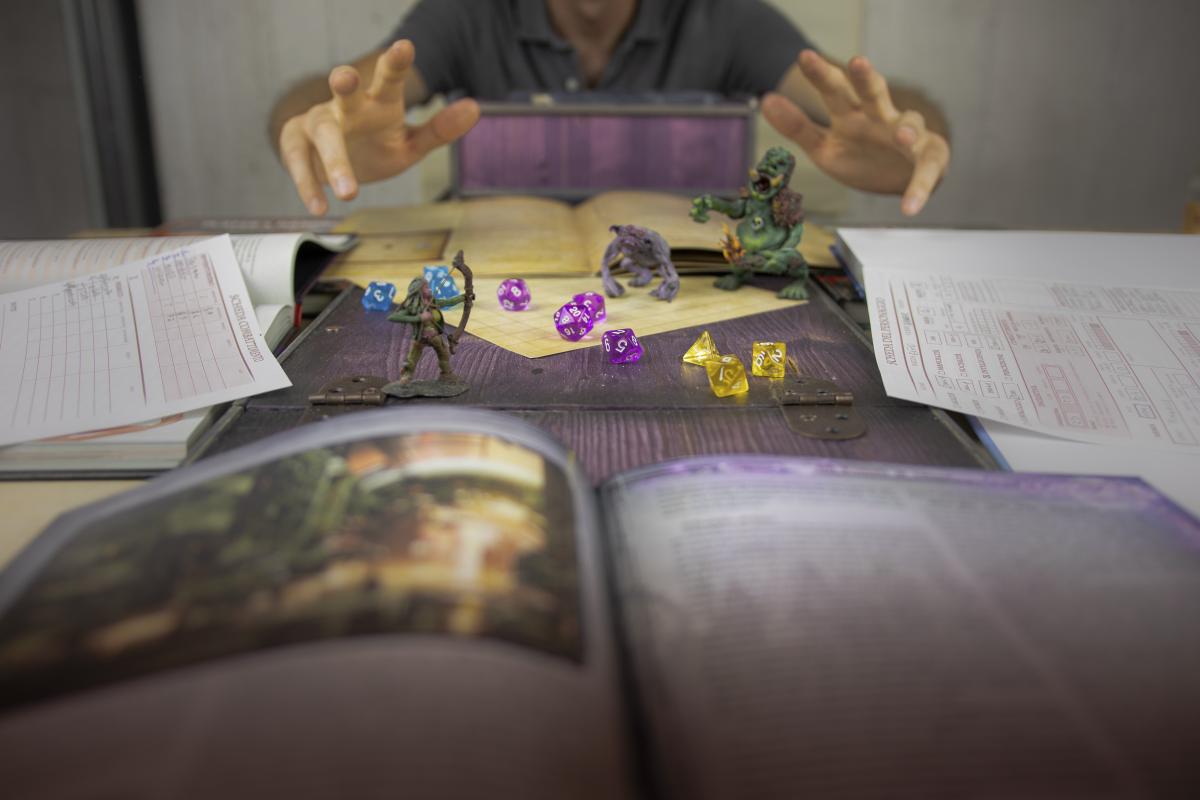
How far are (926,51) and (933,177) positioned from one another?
214cm

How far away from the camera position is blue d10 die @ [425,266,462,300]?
0.96 m

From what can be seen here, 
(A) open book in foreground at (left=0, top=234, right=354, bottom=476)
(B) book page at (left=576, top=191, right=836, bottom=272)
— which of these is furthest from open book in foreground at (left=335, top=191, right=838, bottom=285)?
(A) open book in foreground at (left=0, top=234, right=354, bottom=476)

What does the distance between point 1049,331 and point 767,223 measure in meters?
0.34

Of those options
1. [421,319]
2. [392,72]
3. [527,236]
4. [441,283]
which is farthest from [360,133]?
[421,319]

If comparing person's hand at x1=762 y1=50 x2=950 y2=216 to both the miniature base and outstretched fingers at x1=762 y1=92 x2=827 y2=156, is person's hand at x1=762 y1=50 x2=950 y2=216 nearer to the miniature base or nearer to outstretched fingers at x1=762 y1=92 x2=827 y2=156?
outstretched fingers at x1=762 y1=92 x2=827 y2=156

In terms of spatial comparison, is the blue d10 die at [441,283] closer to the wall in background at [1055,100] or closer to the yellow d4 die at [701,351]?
the yellow d4 die at [701,351]

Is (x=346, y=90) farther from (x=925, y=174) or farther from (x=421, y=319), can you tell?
(x=925, y=174)

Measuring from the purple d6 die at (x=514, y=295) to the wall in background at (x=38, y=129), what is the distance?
1946 millimetres

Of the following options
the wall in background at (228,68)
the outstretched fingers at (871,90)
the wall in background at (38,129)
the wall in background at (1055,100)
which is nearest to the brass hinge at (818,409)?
the outstretched fingers at (871,90)

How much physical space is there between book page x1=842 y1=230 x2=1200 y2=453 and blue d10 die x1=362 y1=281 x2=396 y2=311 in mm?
505

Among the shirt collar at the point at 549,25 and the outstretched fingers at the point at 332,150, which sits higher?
the shirt collar at the point at 549,25

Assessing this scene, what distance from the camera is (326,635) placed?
36 cm

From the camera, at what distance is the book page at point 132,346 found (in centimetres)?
67

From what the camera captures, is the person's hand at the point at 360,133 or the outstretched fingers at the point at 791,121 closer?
the person's hand at the point at 360,133
